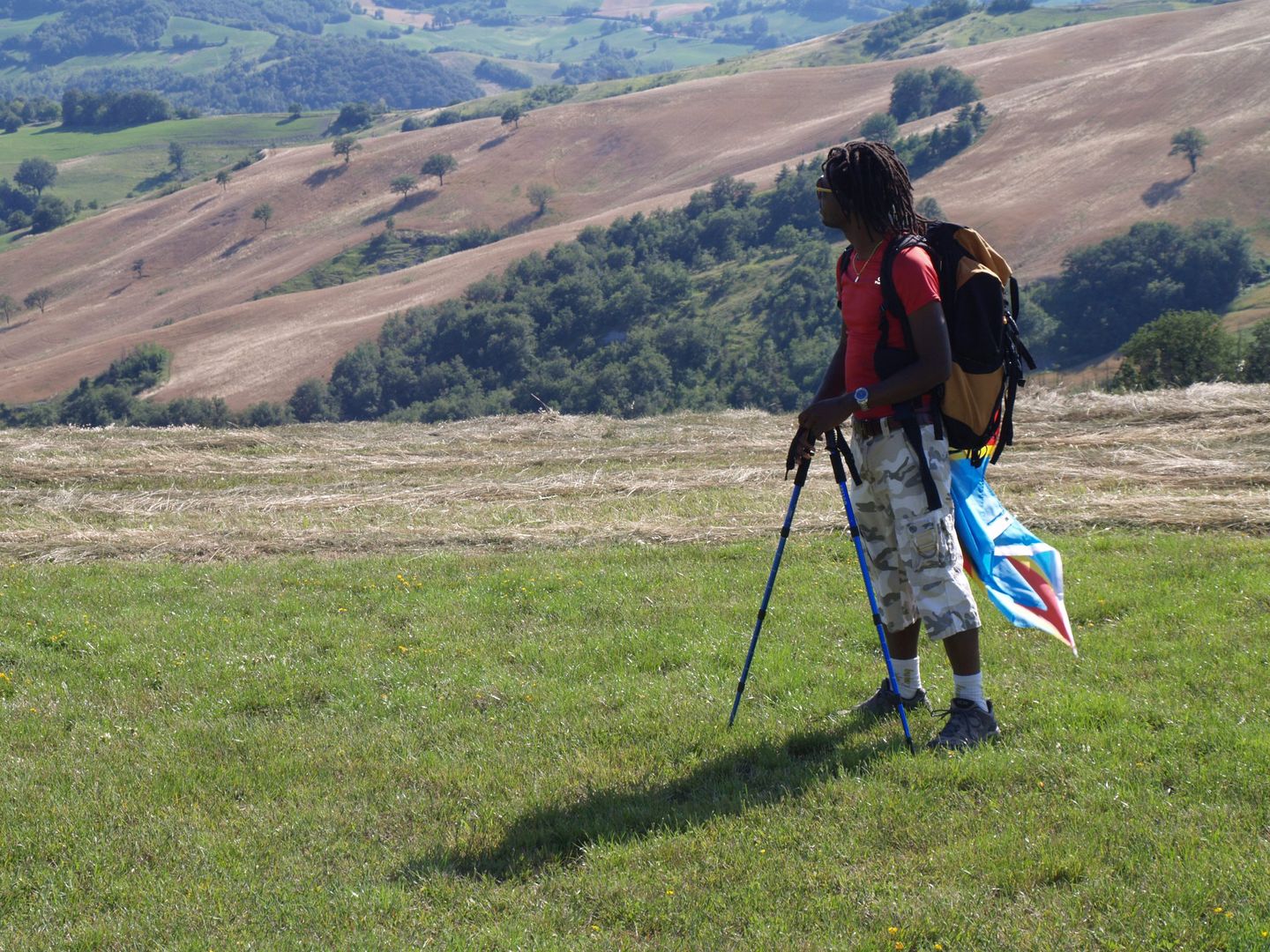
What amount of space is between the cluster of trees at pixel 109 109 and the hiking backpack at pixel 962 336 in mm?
215395

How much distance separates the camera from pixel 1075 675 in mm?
6586

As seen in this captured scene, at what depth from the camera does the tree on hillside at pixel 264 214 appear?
122375mm

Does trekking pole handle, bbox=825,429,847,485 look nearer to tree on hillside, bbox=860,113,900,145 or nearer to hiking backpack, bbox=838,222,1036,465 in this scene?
hiking backpack, bbox=838,222,1036,465

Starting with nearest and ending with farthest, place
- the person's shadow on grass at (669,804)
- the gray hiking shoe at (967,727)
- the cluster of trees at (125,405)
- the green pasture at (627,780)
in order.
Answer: the green pasture at (627,780), the person's shadow on grass at (669,804), the gray hiking shoe at (967,727), the cluster of trees at (125,405)

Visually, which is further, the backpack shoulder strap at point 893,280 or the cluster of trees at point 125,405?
the cluster of trees at point 125,405

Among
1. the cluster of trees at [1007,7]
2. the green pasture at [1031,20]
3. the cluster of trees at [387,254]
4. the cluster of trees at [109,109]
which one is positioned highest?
the cluster of trees at [109,109]

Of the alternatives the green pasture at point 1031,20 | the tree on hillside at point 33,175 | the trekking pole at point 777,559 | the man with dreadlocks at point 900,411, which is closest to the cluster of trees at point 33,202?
the tree on hillside at point 33,175

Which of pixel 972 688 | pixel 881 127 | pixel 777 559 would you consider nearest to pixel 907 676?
pixel 972 688

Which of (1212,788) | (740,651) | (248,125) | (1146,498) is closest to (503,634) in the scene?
(740,651)

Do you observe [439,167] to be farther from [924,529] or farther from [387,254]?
[924,529]

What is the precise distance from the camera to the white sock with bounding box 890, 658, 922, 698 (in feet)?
20.0

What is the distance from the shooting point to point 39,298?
4456 inches

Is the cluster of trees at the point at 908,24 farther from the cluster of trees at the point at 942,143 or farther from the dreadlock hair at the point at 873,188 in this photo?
the dreadlock hair at the point at 873,188

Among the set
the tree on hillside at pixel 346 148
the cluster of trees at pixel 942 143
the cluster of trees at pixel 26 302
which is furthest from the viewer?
the tree on hillside at pixel 346 148
